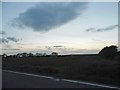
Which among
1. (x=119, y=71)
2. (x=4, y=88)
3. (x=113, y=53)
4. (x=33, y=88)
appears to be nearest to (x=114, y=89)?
(x=33, y=88)

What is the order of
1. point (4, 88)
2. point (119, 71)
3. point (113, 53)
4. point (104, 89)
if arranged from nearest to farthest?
point (104, 89)
point (4, 88)
point (119, 71)
point (113, 53)

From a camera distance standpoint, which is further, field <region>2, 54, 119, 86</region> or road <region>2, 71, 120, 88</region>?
field <region>2, 54, 119, 86</region>

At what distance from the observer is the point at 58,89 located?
1157 centimetres

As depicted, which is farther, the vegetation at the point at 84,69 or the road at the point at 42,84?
the vegetation at the point at 84,69

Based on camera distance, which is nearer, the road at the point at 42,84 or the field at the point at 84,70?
the road at the point at 42,84

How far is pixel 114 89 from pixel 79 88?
4.40 ft

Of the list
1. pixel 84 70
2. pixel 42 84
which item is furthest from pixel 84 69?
pixel 42 84

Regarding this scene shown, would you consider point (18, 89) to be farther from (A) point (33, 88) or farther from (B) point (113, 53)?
(B) point (113, 53)

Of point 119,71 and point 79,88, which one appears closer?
point 79,88

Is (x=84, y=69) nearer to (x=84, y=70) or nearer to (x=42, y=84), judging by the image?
(x=84, y=70)

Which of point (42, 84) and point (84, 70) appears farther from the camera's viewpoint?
point (84, 70)

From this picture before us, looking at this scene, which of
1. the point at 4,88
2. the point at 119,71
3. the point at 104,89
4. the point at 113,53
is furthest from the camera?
the point at 113,53

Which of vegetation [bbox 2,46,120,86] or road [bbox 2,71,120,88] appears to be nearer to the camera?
road [bbox 2,71,120,88]

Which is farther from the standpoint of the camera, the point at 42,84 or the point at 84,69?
the point at 84,69
